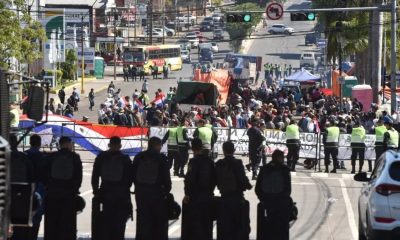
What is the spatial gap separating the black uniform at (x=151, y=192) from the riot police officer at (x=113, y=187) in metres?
0.16

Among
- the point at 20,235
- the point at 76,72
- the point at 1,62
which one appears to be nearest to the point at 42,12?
the point at 76,72

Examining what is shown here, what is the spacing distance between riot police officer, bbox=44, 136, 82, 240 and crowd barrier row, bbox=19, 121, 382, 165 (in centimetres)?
1645

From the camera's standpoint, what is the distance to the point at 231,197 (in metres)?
16.9

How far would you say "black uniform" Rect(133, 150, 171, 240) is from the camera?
16609mm

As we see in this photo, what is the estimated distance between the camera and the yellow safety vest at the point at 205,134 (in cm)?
2889

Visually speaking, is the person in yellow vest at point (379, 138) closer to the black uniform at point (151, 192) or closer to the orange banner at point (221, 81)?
the black uniform at point (151, 192)

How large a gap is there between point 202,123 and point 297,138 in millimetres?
3751

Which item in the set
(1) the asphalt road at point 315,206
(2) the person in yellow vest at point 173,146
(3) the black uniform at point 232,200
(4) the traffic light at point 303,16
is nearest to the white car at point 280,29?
(4) the traffic light at point 303,16

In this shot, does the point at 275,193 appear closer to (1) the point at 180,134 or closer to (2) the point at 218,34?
(1) the point at 180,134

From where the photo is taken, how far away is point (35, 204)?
1650cm

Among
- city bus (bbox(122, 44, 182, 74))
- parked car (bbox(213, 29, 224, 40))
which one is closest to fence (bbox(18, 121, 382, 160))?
city bus (bbox(122, 44, 182, 74))

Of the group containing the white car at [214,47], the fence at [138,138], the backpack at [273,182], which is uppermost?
the white car at [214,47]

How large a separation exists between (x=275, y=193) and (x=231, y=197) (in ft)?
2.12

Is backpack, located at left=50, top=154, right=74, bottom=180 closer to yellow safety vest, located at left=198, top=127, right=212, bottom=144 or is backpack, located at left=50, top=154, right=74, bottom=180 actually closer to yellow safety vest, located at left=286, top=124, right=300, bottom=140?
yellow safety vest, located at left=198, top=127, right=212, bottom=144
